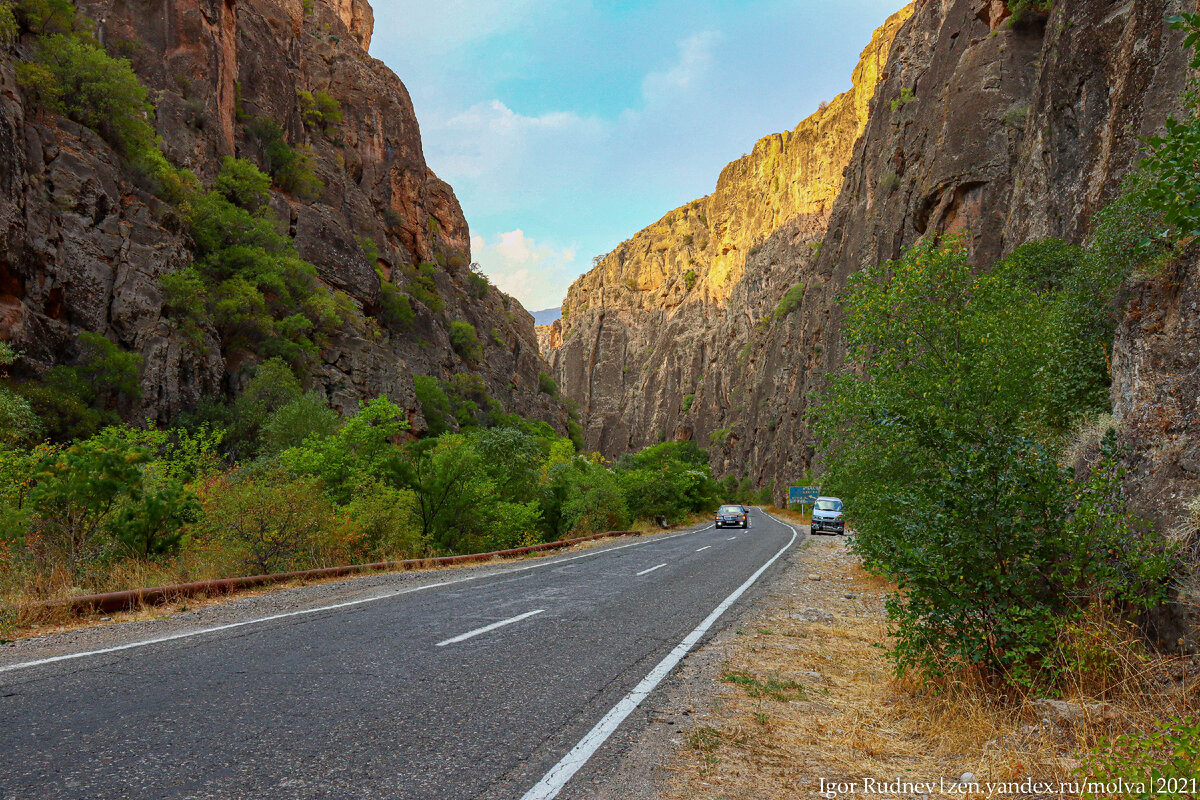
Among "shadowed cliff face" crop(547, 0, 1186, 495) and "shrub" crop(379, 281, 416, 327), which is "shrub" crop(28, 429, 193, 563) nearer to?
"shadowed cliff face" crop(547, 0, 1186, 495)

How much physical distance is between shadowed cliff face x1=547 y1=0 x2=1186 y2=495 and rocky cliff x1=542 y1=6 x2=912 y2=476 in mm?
379

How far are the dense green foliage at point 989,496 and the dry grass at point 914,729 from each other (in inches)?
11.6

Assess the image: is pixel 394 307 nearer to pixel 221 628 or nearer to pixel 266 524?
pixel 266 524

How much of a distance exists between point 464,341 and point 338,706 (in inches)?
2287

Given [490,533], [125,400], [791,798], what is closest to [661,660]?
[791,798]

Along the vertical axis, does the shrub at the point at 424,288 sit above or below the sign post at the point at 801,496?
above

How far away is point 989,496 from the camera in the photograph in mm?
4781

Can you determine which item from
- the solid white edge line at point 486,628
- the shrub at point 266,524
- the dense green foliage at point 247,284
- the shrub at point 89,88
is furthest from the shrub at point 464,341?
the solid white edge line at point 486,628

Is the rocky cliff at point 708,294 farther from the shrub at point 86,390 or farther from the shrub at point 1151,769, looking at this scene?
the shrub at point 1151,769

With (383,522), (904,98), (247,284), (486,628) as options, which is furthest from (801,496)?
(486,628)

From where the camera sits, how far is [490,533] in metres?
18.6

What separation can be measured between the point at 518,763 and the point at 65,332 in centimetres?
→ 2753

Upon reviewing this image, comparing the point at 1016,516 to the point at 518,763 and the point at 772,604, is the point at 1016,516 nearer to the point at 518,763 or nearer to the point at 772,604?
the point at 518,763

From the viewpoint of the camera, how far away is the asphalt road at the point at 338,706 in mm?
3203
